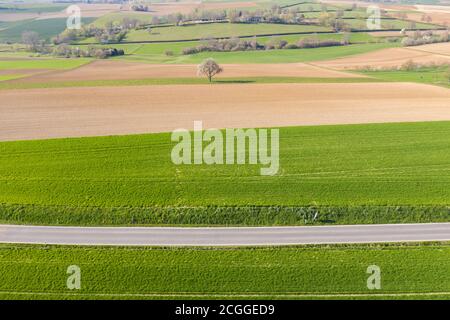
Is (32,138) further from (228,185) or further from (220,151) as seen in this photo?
(228,185)

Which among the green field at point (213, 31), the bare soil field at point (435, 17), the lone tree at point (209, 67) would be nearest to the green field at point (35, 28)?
the green field at point (213, 31)

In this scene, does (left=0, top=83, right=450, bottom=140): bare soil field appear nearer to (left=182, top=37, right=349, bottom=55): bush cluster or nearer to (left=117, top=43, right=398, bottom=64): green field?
(left=117, top=43, right=398, bottom=64): green field

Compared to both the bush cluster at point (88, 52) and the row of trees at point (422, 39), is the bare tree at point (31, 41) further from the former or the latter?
the row of trees at point (422, 39)

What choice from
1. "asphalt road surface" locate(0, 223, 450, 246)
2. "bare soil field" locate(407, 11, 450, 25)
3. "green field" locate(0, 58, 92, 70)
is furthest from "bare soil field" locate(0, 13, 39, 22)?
"asphalt road surface" locate(0, 223, 450, 246)

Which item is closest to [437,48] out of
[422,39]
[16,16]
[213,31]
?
[422,39]

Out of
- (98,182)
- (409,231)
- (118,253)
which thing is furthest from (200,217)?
(409,231)

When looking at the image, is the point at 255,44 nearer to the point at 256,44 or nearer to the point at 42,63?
the point at 256,44
